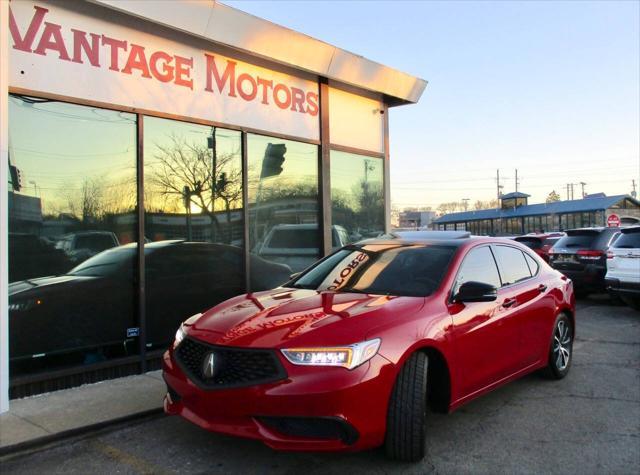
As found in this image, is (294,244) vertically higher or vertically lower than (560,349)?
higher

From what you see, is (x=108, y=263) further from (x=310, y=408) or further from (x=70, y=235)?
(x=310, y=408)

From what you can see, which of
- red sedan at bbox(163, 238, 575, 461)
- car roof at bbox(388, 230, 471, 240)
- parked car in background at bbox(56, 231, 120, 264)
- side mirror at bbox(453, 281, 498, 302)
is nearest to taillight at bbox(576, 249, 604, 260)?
red sedan at bbox(163, 238, 575, 461)

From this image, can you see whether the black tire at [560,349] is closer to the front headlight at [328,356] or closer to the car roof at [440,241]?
the car roof at [440,241]

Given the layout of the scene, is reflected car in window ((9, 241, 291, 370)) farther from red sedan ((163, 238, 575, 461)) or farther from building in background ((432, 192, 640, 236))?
building in background ((432, 192, 640, 236))

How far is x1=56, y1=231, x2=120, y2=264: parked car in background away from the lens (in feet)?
18.4

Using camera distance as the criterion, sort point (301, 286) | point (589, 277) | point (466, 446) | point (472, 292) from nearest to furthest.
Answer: point (466, 446), point (472, 292), point (301, 286), point (589, 277)

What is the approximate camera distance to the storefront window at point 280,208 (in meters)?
7.70

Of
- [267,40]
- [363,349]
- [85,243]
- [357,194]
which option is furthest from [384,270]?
[357,194]

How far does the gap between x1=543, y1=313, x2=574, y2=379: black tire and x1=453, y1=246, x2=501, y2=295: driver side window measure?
3.83 ft

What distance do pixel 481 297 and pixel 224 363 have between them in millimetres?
A: 2015

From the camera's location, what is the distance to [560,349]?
5566 mm

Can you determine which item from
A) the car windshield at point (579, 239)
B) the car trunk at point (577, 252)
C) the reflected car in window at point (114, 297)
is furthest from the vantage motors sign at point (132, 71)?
the car windshield at point (579, 239)

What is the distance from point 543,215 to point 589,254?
39511mm

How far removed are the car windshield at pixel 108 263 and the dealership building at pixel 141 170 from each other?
16mm
